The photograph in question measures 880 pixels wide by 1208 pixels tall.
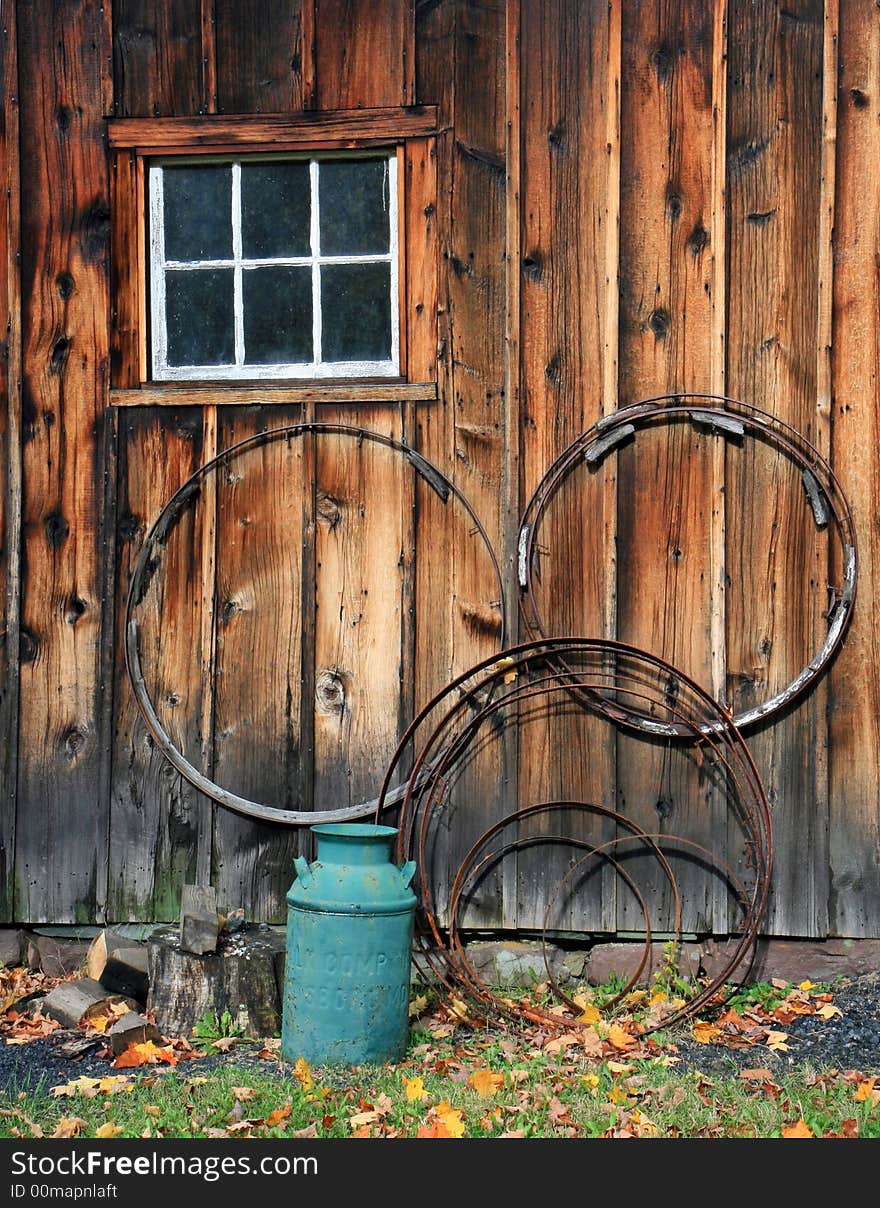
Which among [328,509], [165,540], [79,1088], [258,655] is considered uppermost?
[328,509]

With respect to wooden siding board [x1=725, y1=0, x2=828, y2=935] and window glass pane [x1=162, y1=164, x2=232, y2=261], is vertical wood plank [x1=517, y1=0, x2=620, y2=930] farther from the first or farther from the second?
window glass pane [x1=162, y1=164, x2=232, y2=261]

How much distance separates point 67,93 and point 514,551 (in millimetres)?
2744

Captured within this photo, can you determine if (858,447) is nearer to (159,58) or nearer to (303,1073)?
(303,1073)

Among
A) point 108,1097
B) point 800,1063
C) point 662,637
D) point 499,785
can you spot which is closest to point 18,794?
point 108,1097

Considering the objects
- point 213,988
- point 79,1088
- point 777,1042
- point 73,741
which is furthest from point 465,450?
point 79,1088

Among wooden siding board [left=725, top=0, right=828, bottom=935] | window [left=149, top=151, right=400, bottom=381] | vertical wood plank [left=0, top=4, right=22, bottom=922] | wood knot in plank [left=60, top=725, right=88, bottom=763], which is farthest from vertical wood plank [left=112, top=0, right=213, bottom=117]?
wood knot in plank [left=60, top=725, right=88, bottom=763]

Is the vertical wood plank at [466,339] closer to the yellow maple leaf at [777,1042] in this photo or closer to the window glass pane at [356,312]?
the window glass pane at [356,312]

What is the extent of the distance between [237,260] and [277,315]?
293 millimetres

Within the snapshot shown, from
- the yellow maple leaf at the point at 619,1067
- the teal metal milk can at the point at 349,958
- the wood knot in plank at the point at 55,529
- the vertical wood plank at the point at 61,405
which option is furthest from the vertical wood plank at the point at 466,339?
the wood knot in plank at the point at 55,529

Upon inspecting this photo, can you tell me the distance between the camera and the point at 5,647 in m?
5.16

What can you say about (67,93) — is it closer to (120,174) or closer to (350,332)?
(120,174)

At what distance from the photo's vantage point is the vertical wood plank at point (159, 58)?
5.08m

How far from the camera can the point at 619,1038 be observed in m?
4.27

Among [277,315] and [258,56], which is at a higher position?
[258,56]
